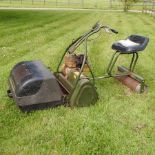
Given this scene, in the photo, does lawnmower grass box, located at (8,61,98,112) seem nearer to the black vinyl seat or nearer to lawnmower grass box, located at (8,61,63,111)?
lawnmower grass box, located at (8,61,63,111)

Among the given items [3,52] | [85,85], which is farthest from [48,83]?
[3,52]

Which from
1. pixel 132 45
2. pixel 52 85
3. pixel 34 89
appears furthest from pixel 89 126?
pixel 132 45

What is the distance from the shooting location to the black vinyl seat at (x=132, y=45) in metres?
7.59

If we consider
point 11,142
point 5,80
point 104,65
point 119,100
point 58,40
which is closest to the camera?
point 11,142

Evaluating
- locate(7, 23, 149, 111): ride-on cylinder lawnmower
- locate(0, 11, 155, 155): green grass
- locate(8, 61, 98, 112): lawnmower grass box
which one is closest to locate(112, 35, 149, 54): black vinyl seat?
locate(7, 23, 149, 111): ride-on cylinder lawnmower

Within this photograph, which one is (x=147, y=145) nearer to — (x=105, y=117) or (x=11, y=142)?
(x=105, y=117)

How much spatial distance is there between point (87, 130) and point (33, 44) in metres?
8.52

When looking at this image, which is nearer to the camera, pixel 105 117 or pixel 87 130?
pixel 87 130

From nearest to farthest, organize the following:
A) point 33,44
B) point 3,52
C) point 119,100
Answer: point 119,100 < point 3,52 < point 33,44

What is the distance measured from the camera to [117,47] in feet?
25.5

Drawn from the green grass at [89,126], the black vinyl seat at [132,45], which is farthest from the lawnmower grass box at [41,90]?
the black vinyl seat at [132,45]

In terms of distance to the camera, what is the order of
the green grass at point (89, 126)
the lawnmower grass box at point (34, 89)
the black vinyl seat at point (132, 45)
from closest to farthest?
the green grass at point (89, 126) → the lawnmower grass box at point (34, 89) → the black vinyl seat at point (132, 45)

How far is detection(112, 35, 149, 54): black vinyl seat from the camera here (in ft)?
24.9

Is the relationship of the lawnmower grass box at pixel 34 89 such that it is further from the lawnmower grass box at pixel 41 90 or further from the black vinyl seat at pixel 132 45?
the black vinyl seat at pixel 132 45
